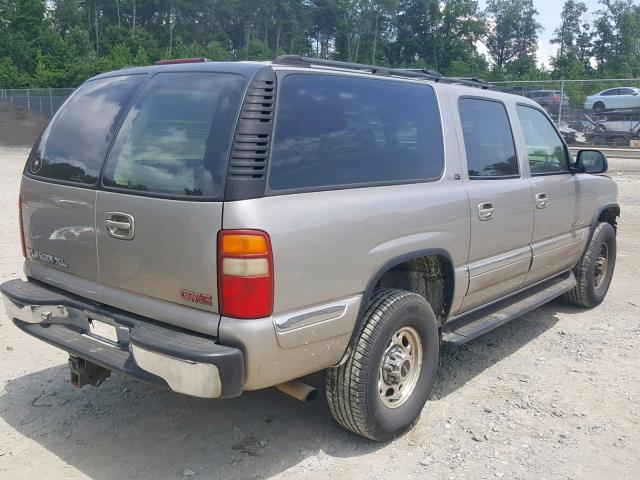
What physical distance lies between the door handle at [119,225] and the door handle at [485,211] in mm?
2169

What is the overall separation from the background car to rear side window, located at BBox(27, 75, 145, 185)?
21.0m

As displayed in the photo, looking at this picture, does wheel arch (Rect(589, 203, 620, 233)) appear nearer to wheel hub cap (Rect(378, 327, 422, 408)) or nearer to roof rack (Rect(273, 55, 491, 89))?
roof rack (Rect(273, 55, 491, 89))

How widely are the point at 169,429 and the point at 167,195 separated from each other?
151cm

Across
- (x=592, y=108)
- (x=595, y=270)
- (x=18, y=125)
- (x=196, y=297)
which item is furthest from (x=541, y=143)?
(x=18, y=125)

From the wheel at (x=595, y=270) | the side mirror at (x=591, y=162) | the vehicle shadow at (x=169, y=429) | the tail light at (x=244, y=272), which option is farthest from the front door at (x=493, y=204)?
the tail light at (x=244, y=272)

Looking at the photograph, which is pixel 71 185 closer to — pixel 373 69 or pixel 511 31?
pixel 373 69

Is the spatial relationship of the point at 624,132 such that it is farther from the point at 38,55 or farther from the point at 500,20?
the point at 500,20

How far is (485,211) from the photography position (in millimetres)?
4109

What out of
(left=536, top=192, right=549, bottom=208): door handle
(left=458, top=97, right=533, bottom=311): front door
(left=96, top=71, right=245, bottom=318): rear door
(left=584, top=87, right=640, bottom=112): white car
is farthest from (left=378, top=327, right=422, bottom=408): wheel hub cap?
(left=584, top=87, right=640, bottom=112): white car

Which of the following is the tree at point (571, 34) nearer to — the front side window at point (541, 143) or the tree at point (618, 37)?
the tree at point (618, 37)

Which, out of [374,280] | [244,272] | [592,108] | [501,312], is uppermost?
[592,108]

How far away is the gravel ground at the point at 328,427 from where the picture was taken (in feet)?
10.8

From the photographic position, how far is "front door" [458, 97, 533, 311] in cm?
410

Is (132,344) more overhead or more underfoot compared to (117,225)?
more underfoot
